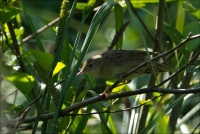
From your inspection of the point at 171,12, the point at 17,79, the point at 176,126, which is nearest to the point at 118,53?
the point at 176,126

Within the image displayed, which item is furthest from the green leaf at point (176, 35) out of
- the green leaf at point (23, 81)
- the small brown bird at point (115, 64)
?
the green leaf at point (23, 81)

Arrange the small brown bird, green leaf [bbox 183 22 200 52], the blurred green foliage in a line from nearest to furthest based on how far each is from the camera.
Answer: the blurred green foliage
green leaf [bbox 183 22 200 52]
the small brown bird

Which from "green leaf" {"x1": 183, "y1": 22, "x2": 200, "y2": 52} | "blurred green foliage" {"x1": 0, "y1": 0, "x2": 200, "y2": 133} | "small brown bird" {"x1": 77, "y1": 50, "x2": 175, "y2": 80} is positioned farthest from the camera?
"small brown bird" {"x1": 77, "y1": 50, "x2": 175, "y2": 80}

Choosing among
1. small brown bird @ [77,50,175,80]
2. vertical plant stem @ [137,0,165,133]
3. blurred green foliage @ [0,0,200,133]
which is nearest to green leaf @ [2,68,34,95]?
blurred green foliage @ [0,0,200,133]

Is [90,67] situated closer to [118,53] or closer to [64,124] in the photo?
[118,53]

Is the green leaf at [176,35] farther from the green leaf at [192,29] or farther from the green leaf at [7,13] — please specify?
the green leaf at [7,13]

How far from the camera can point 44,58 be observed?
1.72 meters

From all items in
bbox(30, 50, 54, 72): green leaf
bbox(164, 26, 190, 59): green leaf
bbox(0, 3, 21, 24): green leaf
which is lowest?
bbox(30, 50, 54, 72): green leaf

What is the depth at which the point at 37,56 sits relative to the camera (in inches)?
67.4

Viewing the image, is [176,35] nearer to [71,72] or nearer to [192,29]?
[192,29]

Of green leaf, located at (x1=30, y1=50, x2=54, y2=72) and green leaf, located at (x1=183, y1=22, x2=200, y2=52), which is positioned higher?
green leaf, located at (x1=183, y1=22, x2=200, y2=52)

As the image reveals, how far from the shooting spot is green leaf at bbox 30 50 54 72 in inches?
67.0

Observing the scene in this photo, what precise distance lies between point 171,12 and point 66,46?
197 cm

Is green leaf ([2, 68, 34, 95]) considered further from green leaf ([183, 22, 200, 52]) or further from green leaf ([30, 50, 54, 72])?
green leaf ([183, 22, 200, 52])
